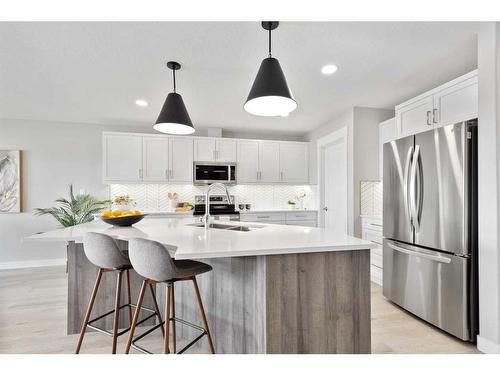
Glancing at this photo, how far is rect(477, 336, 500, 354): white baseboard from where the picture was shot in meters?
2.01

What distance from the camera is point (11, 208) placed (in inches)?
180

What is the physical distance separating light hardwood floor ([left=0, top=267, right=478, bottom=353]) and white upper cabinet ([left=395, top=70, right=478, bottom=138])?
6.12ft

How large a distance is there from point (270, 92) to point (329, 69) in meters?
1.44

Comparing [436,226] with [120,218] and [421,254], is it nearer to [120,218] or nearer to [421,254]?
[421,254]

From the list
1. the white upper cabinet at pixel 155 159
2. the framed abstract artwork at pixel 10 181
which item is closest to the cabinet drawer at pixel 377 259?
the white upper cabinet at pixel 155 159

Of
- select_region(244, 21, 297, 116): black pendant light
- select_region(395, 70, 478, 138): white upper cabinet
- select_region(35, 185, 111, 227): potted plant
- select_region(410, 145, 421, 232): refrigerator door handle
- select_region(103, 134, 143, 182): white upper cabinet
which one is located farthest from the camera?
select_region(103, 134, 143, 182): white upper cabinet

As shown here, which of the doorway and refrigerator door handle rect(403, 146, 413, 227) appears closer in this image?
refrigerator door handle rect(403, 146, 413, 227)

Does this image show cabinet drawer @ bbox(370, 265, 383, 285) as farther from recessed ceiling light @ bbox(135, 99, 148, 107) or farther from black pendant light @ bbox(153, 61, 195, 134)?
recessed ceiling light @ bbox(135, 99, 148, 107)

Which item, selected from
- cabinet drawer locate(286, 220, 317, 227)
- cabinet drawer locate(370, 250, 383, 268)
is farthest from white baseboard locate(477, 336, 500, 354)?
cabinet drawer locate(286, 220, 317, 227)

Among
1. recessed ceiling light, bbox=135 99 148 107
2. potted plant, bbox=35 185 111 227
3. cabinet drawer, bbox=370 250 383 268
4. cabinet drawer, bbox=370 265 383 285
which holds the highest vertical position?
recessed ceiling light, bbox=135 99 148 107

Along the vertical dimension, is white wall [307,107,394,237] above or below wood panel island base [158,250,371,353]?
above

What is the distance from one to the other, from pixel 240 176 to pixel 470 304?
147 inches

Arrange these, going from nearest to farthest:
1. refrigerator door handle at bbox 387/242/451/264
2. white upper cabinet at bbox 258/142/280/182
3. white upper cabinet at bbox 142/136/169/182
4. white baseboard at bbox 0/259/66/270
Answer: refrigerator door handle at bbox 387/242/451/264
white baseboard at bbox 0/259/66/270
white upper cabinet at bbox 142/136/169/182
white upper cabinet at bbox 258/142/280/182

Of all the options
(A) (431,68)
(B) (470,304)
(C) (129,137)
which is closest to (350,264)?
(B) (470,304)
